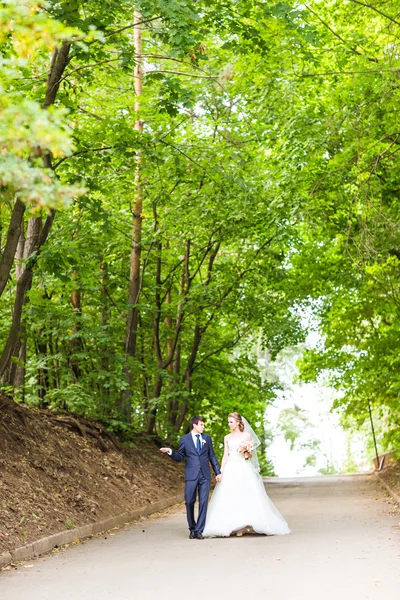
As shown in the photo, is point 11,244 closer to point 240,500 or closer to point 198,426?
point 198,426

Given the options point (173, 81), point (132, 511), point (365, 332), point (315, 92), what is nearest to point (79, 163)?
point (173, 81)

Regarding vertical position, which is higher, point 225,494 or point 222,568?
point 225,494

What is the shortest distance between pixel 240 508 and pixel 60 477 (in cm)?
327

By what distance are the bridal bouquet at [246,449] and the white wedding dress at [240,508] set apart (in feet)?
0.47

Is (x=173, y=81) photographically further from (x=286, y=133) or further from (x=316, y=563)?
(x=316, y=563)

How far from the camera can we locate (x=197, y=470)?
12836 millimetres

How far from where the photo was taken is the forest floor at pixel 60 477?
37.2 ft

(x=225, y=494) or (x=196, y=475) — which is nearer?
(x=196, y=475)

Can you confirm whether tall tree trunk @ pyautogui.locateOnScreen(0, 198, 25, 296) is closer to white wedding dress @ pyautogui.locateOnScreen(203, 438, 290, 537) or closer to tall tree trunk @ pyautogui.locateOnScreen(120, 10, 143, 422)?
white wedding dress @ pyautogui.locateOnScreen(203, 438, 290, 537)

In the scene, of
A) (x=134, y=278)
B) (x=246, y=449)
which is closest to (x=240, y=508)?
(x=246, y=449)

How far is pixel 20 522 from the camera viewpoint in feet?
35.3

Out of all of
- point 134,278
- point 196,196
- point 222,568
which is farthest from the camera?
point 134,278

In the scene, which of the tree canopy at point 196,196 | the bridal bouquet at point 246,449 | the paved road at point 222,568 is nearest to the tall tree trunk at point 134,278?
the tree canopy at point 196,196

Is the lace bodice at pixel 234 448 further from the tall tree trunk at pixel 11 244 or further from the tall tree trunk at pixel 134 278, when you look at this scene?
the tall tree trunk at pixel 134 278
